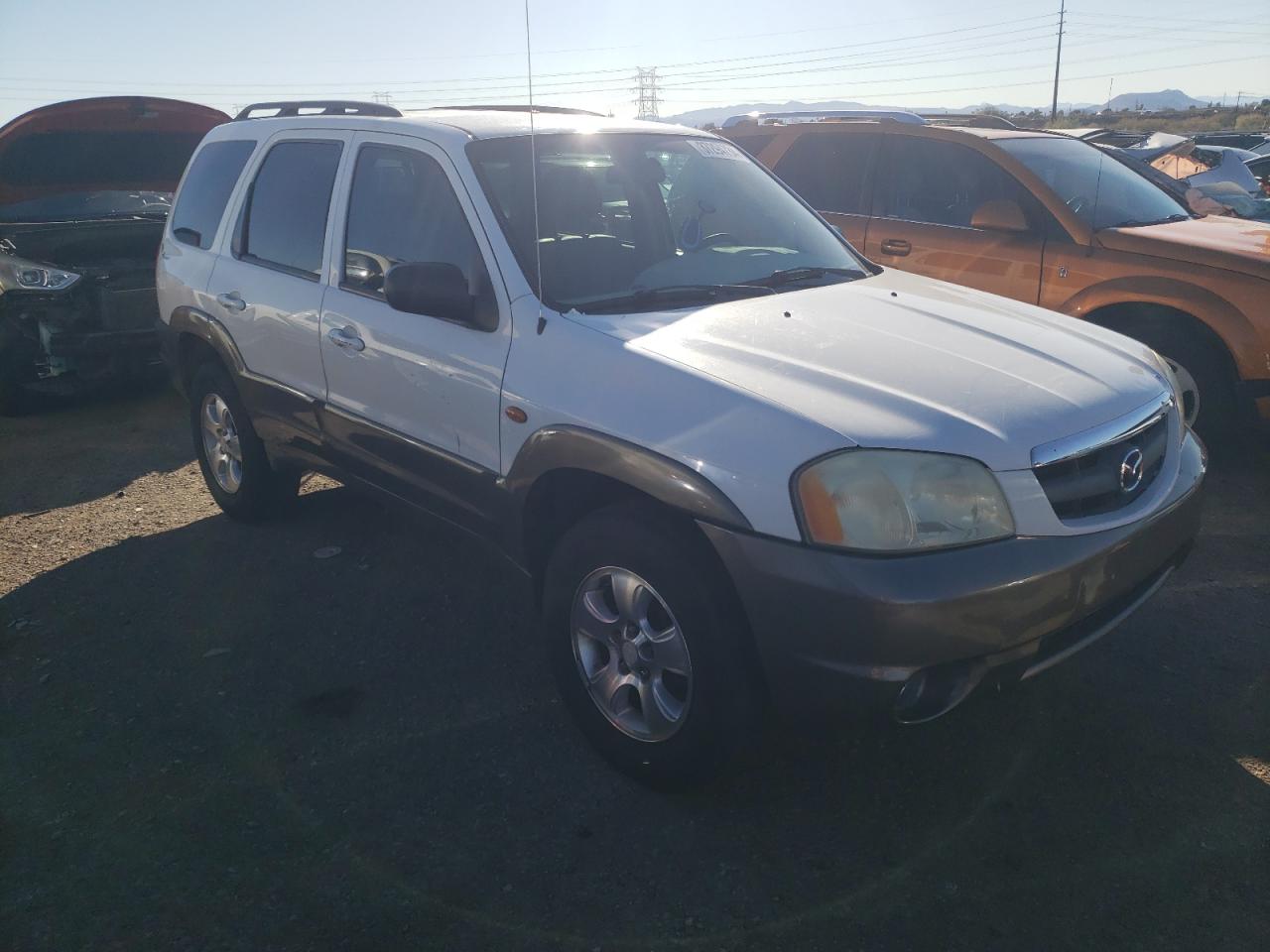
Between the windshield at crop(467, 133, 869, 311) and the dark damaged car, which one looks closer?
the windshield at crop(467, 133, 869, 311)

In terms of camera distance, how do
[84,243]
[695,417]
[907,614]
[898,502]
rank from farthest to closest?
[84,243] < [695,417] < [898,502] < [907,614]

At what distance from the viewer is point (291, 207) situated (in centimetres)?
420

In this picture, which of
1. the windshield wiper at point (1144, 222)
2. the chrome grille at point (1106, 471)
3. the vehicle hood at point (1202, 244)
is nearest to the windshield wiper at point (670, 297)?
the chrome grille at point (1106, 471)

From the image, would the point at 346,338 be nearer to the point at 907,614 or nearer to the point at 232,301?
the point at 232,301

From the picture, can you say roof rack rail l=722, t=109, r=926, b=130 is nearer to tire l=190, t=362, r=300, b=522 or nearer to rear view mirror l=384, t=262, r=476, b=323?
tire l=190, t=362, r=300, b=522

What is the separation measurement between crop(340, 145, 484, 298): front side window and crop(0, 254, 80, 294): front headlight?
3.87 meters

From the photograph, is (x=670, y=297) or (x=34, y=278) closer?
(x=670, y=297)

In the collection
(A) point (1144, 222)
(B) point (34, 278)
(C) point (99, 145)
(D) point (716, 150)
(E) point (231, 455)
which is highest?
(C) point (99, 145)

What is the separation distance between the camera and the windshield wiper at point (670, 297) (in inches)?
122

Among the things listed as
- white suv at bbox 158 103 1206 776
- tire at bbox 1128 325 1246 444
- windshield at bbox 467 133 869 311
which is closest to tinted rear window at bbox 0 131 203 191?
white suv at bbox 158 103 1206 776

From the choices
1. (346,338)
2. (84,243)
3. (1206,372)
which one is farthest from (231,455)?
(1206,372)

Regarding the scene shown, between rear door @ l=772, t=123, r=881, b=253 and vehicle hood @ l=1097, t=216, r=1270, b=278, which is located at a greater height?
rear door @ l=772, t=123, r=881, b=253

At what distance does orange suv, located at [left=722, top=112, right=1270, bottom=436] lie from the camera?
5.12 m

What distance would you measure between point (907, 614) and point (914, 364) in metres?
0.81
